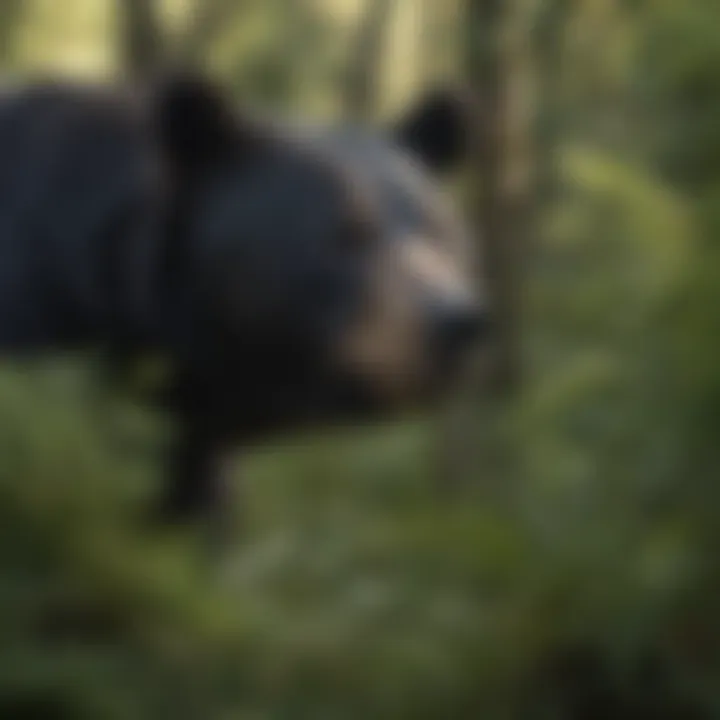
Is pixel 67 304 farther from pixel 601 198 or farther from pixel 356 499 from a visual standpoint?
pixel 601 198

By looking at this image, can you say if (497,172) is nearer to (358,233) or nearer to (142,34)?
(358,233)

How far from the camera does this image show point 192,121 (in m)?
4.27

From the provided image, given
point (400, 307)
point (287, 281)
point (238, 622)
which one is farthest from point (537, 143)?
point (238, 622)

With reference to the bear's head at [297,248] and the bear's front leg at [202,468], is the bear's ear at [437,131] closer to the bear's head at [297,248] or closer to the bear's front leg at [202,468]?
the bear's head at [297,248]

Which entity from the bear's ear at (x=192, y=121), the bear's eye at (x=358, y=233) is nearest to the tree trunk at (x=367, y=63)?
the bear's ear at (x=192, y=121)

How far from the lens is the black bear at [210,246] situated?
13.8 ft

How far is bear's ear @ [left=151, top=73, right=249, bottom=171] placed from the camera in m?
4.13

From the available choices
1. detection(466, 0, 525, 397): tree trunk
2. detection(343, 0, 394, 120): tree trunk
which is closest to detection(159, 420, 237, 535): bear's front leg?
detection(466, 0, 525, 397): tree trunk

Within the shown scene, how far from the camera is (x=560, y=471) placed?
67.8 inches

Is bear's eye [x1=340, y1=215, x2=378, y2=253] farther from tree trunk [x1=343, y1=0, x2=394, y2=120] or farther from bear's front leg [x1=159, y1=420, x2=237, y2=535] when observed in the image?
tree trunk [x1=343, y1=0, x2=394, y2=120]

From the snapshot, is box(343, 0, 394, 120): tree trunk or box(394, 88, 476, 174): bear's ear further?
box(343, 0, 394, 120): tree trunk

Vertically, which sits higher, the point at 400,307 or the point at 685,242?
the point at 400,307

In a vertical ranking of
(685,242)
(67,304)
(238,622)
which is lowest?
(238,622)

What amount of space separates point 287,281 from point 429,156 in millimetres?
631
